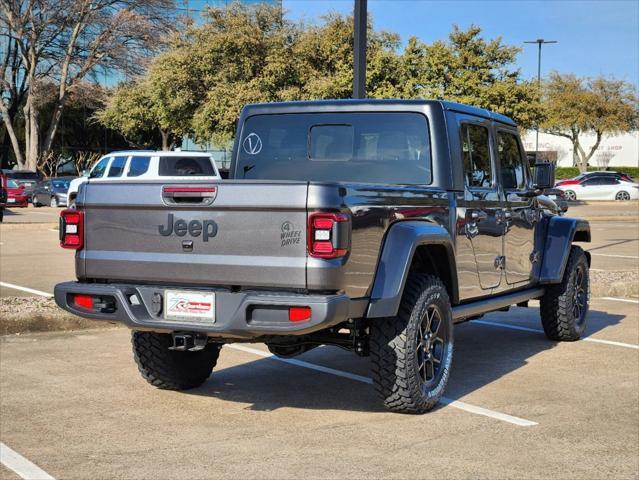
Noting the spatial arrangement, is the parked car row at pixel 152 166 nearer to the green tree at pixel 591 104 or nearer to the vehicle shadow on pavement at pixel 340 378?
the vehicle shadow on pavement at pixel 340 378

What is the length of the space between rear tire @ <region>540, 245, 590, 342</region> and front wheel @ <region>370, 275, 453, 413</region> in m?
2.87

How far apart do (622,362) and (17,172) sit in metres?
35.3

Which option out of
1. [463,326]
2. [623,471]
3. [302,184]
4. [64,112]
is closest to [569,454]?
[623,471]

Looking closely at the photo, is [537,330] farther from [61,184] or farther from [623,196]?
[623,196]

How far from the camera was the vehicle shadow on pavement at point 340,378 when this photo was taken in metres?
6.52

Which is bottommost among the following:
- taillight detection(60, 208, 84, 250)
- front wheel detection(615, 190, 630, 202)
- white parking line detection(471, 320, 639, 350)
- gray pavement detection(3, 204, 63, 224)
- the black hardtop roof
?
white parking line detection(471, 320, 639, 350)

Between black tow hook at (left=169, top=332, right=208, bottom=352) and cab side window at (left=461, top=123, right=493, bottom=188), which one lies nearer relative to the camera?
black tow hook at (left=169, top=332, right=208, bottom=352)

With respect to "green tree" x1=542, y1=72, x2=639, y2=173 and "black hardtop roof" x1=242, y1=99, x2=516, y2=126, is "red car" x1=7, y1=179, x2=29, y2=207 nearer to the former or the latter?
"black hardtop roof" x1=242, y1=99, x2=516, y2=126

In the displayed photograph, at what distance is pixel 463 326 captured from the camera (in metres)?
10.0

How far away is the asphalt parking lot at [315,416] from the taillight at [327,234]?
1.08 metres

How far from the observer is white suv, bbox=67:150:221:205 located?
22172mm

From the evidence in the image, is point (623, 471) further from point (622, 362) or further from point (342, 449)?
point (622, 362)

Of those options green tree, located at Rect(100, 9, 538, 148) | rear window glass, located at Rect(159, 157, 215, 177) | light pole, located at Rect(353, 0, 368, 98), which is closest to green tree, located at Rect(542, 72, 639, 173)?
green tree, located at Rect(100, 9, 538, 148)

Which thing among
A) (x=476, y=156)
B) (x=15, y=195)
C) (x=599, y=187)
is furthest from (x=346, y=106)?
(x=599, y=187)
